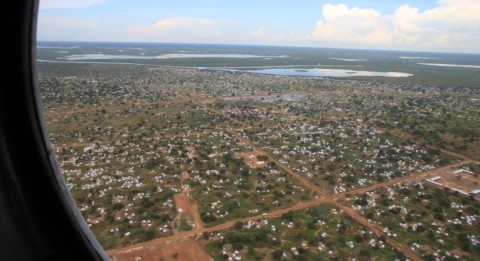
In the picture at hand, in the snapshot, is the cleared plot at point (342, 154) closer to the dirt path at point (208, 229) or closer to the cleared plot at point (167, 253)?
the dirt path at point (208, 229)

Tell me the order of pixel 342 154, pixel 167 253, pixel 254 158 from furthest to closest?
pixel 342 154 → pixel 254 158 → pixel 167 253

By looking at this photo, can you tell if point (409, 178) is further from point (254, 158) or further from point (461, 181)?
point (254, 158)

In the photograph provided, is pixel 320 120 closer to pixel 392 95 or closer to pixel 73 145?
pixel 73 145

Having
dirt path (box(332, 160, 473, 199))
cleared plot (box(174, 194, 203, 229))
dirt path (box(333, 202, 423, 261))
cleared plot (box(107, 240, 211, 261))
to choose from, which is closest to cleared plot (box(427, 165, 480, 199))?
dirt path (box(332, 160, 473, 199))

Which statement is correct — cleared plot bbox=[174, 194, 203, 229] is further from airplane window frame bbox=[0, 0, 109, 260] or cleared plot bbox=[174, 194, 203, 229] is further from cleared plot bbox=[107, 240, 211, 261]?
airplane window frame bbox=[0, 0, 109, 260]

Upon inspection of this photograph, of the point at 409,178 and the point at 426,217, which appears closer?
the point at 426,217

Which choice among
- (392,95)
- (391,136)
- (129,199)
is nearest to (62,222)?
(129,199)

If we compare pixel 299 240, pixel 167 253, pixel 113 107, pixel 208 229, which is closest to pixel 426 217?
pixel 299 240
